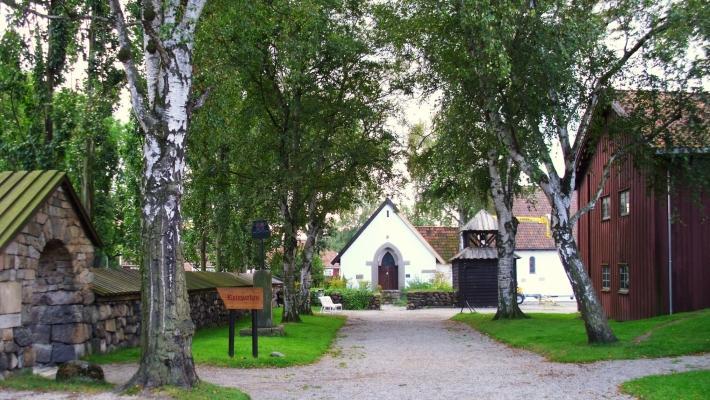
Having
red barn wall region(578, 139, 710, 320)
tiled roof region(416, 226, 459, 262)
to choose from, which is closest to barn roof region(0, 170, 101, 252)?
red barn wall region(578, 139, 710, 320)

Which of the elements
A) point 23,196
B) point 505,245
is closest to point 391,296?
point 505,245

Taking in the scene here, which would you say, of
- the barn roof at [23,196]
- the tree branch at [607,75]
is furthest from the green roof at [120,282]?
the tree branch at [607,75]

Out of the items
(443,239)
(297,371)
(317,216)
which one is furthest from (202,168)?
(443,239)

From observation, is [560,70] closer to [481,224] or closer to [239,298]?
[239,298]

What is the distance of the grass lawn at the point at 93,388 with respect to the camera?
10.2 meters

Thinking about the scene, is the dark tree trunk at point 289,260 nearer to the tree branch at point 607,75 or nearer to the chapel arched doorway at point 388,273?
the tree branch at point 607,75

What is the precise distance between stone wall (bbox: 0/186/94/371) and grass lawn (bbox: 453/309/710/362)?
9.95 metres

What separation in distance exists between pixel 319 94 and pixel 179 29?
1536 centimetres

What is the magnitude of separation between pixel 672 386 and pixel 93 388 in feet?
28.5

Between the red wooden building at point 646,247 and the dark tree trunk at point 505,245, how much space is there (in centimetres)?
346

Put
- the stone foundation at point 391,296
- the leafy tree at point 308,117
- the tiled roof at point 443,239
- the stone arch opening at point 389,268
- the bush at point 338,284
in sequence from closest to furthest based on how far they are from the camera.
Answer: the leafy tree at point 308,117
the bush at point 338,284
the stone foundation at point 391,296
the stone arch opening at point 389,268
the tiled roof at point 443,239

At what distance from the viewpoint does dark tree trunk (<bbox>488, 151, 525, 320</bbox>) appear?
27.8 meters

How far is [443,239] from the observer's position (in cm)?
5597

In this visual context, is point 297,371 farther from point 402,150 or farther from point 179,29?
point 402,150
